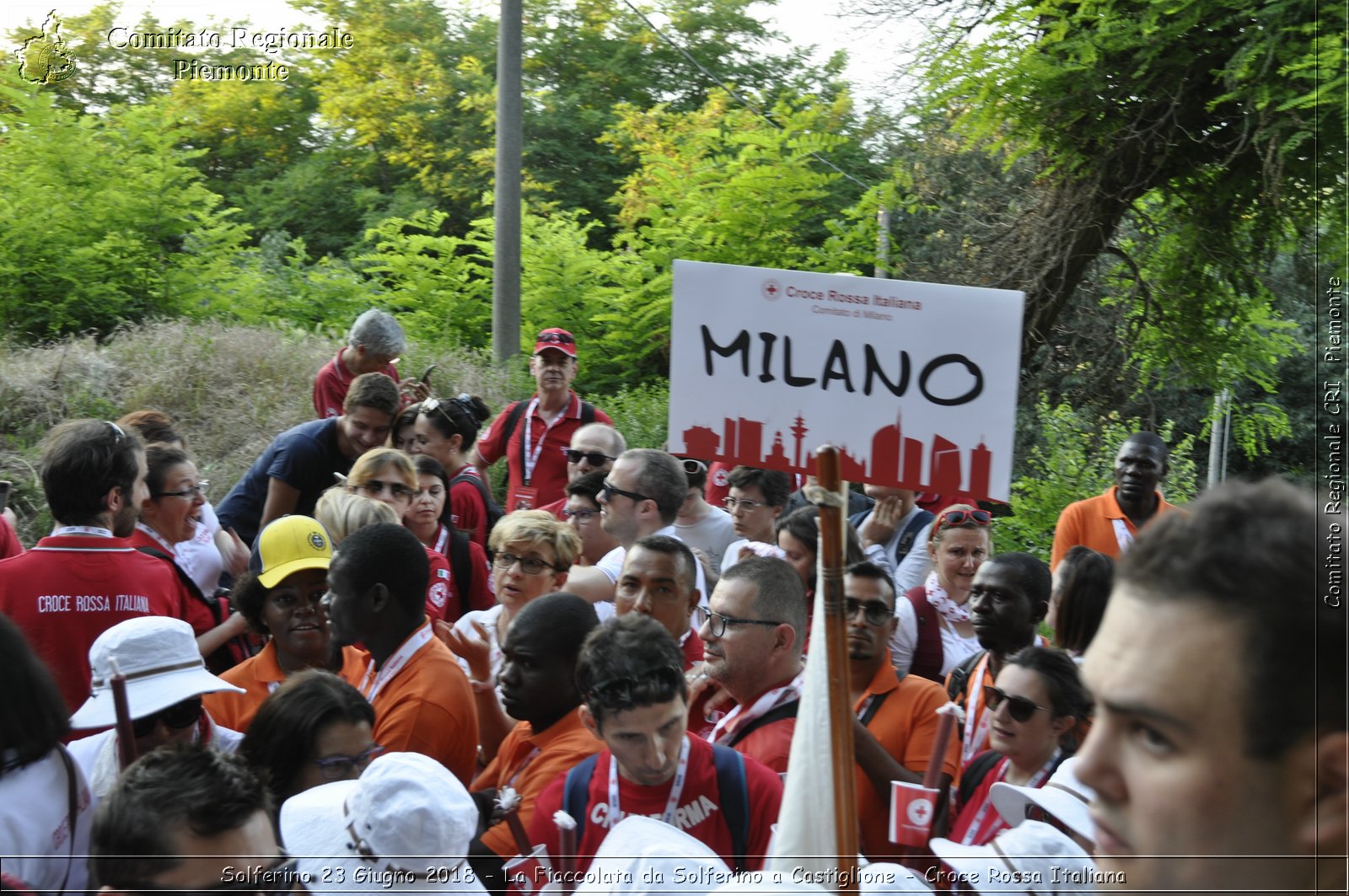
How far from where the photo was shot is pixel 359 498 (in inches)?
173

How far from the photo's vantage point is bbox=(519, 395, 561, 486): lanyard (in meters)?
7.21

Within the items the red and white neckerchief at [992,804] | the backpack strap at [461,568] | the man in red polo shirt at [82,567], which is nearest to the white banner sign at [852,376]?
the red and white neckerchief at [992,804]

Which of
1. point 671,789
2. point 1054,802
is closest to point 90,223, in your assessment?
point 671,789

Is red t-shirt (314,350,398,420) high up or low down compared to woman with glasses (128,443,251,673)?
up

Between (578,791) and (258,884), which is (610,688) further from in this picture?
(258,884)

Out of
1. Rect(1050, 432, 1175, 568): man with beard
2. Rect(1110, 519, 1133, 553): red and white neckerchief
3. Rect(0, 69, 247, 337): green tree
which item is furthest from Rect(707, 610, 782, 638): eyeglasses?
Rect(0, 69, 247, 337): green tree

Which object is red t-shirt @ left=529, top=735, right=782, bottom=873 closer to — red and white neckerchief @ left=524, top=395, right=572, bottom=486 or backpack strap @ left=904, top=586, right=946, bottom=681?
backpack strap @ left=904, top=586, right=946, bottom=681

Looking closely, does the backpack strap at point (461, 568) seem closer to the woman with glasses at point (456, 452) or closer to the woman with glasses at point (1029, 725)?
the woman with glasses at point (456, 452)

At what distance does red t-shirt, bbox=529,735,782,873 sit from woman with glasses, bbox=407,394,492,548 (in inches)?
128

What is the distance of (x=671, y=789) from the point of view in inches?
109

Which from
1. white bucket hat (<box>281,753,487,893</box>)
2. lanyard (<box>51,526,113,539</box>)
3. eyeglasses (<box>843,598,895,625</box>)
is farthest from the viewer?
eyeglasses (<box>843,598,895,625</box>)

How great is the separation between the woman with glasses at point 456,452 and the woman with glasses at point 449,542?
23.0 inches

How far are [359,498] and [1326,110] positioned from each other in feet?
17.1

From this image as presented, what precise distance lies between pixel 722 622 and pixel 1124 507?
3170mm
